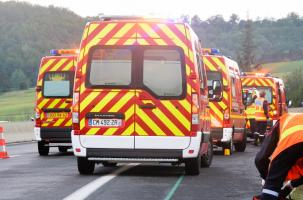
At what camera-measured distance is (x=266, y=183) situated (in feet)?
13.1

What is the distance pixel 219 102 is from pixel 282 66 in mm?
128186

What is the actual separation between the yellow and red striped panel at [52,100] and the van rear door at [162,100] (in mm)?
7381

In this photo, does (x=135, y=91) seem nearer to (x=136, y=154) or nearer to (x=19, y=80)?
(x=136, y=154)

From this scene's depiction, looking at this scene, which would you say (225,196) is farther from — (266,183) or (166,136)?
(266,183)

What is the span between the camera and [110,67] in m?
12.6

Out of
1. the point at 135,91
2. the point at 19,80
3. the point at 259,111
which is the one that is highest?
the point at 135,91

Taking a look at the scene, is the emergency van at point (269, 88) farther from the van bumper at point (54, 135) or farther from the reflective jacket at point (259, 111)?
the van bumper at point (54, 135)

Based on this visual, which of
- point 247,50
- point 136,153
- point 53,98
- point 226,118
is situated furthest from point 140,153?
point 247,50

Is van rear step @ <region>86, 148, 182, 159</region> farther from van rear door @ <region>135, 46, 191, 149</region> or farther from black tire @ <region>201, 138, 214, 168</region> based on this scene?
black tire @ <region>201, 138, 214, 168</region>

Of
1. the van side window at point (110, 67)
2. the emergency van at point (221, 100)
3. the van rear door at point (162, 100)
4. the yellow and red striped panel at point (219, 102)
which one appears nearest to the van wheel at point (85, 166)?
the van rear door at point (162, 100)

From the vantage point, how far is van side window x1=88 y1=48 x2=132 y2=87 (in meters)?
12.6

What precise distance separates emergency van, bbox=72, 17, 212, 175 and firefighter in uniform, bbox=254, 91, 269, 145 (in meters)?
12.9

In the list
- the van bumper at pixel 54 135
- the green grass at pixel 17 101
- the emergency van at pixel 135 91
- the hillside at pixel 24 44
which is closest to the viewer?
the emergency van at pixel 135 91

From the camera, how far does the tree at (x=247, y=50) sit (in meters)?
141
